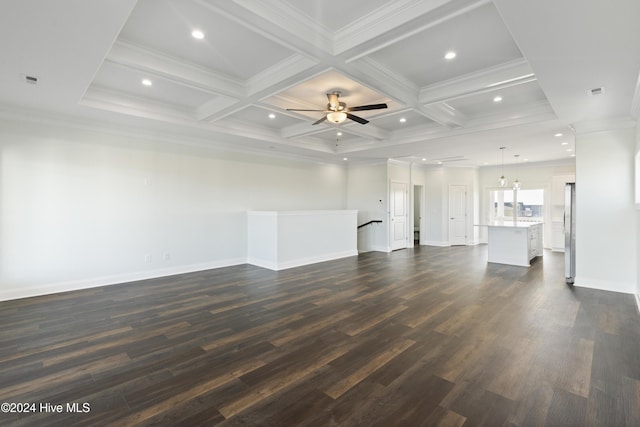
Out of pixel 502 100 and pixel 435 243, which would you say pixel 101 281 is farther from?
pixel 435 243

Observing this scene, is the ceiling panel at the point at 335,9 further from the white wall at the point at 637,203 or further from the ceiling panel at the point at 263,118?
the white wall at the point at 637,203

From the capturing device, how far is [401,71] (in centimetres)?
394

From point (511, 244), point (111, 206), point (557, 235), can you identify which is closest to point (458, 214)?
point (557, 235)

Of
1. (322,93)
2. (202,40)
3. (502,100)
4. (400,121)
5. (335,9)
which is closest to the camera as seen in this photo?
(335,9)

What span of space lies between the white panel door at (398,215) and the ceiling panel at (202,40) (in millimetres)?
6485

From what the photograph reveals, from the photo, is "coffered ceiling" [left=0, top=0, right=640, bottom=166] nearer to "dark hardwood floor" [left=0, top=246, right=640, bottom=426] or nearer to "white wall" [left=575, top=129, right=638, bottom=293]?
"white wall" [left=575, top=129, right=638, bottom=293]

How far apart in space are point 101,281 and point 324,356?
4.53m

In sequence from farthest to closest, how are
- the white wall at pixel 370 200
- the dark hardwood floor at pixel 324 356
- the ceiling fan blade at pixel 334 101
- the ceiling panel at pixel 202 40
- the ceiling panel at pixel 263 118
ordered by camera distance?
the white wall at pixel 370 200, the ceiling panel at pixel 263 118, the ceiling fan blade at pixel 334 101, the ceiling panel at pixel 202 40, the dark hardwood floor at pixel 324 356

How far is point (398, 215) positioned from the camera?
9.65 m

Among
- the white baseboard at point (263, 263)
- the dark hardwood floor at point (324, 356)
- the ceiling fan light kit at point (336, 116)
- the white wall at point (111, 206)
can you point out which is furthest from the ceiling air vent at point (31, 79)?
the white baseboard at point (263, 263)

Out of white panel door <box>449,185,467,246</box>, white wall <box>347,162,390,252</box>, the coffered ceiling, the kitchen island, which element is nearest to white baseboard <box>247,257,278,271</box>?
the coffered ceiling

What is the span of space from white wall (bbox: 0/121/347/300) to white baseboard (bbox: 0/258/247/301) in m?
0.02

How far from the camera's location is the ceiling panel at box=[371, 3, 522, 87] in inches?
114

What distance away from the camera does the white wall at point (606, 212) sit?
4781 mm
